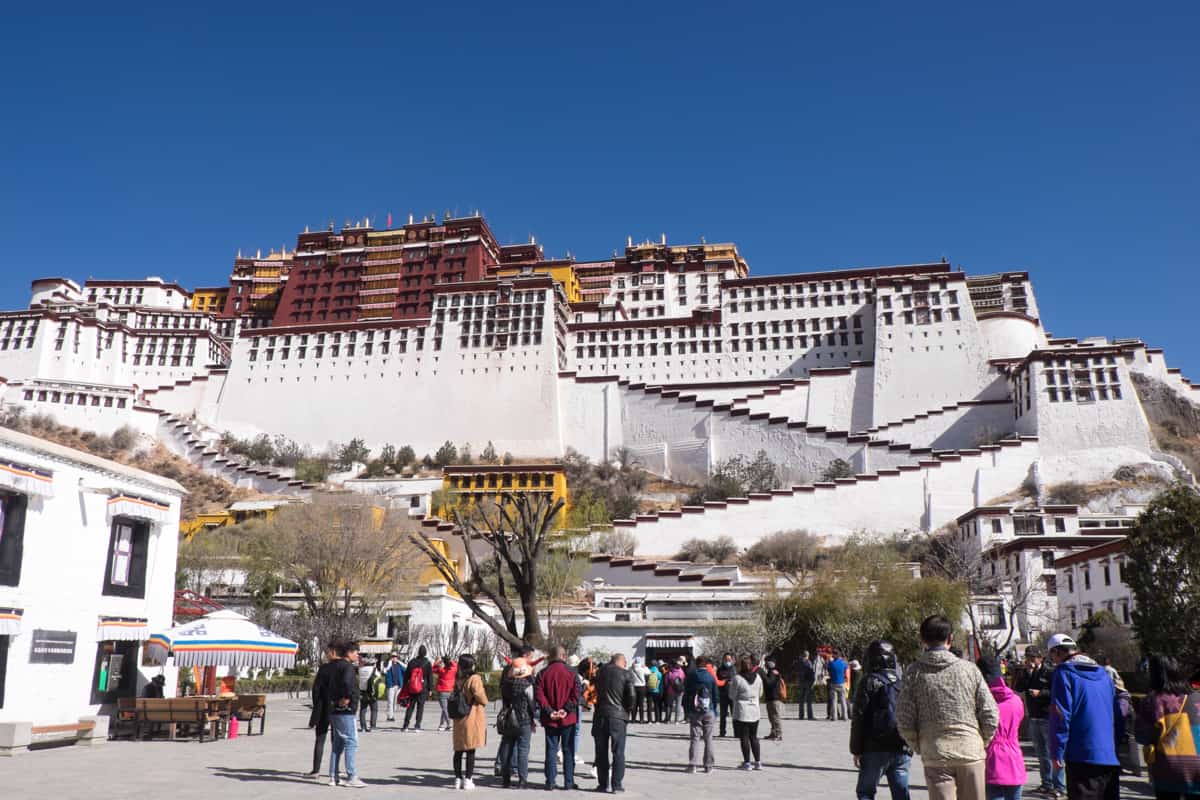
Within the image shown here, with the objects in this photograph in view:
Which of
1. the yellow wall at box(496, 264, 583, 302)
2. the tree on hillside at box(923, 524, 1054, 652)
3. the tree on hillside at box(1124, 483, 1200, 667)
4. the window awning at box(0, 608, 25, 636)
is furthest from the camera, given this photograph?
the yellow wall at box(496, 264, 583, 302)

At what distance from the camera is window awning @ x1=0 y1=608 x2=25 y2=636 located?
43.0ft

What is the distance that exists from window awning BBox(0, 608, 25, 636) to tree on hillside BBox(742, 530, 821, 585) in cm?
3595

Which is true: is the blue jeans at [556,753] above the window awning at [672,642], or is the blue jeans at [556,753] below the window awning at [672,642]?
below

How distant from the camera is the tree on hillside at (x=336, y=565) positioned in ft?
102

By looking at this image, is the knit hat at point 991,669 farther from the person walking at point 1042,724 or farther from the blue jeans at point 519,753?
the blue jeans at point 519,753

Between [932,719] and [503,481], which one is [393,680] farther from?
[503,481]

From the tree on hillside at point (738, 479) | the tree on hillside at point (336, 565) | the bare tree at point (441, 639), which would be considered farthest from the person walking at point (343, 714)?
the tree on hillside at point (738, 479)

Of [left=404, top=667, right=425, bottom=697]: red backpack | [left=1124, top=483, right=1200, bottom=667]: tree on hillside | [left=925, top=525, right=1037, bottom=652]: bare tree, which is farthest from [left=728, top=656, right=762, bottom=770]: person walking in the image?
[left=925, top=525, right=1037, bottom=652]: bare tree

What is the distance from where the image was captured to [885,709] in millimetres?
6766

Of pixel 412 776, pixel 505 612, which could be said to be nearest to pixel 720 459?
pixel 505 612

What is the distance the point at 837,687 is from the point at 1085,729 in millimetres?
14222

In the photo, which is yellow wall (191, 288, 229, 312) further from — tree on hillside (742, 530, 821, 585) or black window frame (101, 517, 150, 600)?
black window frame (101, 517, 150, 600)

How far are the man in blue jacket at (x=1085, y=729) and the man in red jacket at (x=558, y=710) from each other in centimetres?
464

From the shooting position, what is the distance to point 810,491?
166 feet
